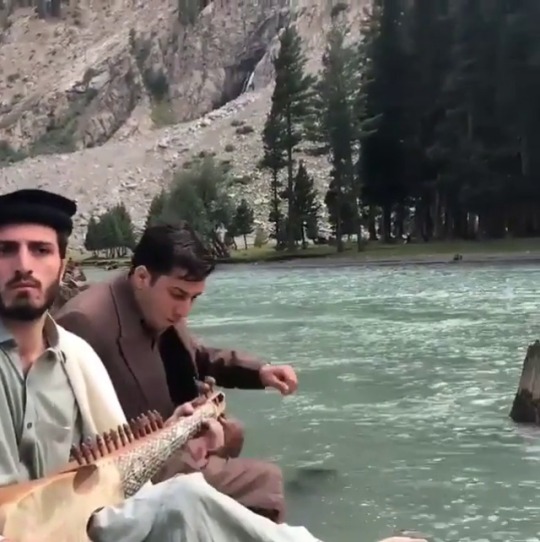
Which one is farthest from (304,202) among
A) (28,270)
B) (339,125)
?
(28,270)

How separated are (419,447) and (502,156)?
168ft

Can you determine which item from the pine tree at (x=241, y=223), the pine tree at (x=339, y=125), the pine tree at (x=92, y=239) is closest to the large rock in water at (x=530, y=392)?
the pine tree at (x=339, y=125)

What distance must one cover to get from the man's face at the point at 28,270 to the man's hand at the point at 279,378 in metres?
1.78

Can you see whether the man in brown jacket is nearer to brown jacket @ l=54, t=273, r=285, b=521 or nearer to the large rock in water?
brown jacket @ l=54, t=273, r=285, b=521

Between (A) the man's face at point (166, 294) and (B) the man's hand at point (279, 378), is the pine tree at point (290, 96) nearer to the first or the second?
(B) the man's hand at point (279, 378)

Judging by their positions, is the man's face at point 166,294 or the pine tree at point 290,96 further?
the pine tree at point 290,96

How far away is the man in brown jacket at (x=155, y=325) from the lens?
14.4 feet

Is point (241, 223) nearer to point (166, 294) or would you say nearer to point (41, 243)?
point (166, 294)

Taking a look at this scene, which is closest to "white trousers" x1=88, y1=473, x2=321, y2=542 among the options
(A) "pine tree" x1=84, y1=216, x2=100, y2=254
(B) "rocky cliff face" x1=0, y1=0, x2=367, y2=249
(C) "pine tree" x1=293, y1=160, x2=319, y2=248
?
(C) "pine tree" x1=293, y1=160, x2=319, y2=248

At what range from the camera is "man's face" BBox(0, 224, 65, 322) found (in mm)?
3469

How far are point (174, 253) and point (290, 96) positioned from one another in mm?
72244

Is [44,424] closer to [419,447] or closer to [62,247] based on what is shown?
[62,247]

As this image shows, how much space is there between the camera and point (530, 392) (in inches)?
465

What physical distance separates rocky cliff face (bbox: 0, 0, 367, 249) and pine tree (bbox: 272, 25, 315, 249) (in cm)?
4455
